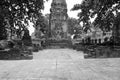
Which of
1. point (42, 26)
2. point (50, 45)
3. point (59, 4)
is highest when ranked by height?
point (59, 4)

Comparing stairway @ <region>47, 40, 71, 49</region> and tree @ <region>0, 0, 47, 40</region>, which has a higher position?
tree @ <region>0, 0, 47, 40</region>

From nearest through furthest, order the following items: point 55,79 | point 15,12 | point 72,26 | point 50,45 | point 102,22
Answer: point 55,79
point 15,12
point 102,22
point 50,45
point 72,26

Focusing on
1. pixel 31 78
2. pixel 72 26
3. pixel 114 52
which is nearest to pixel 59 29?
pixel 72 26

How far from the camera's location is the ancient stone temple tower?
161ft

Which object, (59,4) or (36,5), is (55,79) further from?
(59,4)

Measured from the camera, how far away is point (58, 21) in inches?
1957

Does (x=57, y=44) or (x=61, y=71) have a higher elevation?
(x=61, y=71)

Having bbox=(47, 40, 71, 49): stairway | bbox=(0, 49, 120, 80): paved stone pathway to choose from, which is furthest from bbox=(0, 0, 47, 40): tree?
bbox=(47, 40, 71, 49): stairway

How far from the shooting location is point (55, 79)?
5.57 m

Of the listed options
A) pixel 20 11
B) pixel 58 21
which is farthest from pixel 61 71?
pixel 58 21

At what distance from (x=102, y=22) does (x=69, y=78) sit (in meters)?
13.0

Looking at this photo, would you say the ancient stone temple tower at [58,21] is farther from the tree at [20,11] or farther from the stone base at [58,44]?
the tree at [20,11]

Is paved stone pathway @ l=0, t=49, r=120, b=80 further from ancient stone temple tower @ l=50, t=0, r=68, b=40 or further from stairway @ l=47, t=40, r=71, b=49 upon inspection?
ancient stone temple tower @ l=50, t=0, r=68, b=40

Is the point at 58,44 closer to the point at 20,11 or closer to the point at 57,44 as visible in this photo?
the point at 57,44
